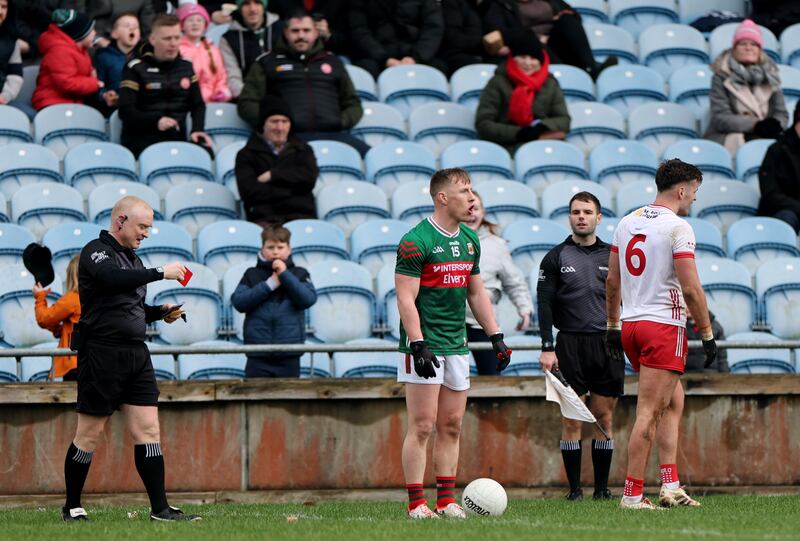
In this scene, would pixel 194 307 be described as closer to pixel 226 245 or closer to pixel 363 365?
pixel 226 245

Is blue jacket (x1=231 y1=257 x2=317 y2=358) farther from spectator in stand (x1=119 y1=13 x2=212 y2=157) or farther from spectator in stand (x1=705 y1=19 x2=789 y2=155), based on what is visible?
spectator in stand (x1=705 y1=19 x2=789 y2=155)

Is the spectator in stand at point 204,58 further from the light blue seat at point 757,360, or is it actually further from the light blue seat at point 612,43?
the light blue seat at point 757,360

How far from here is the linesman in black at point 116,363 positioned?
26.7ft

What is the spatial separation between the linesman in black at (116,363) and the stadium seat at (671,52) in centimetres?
1039

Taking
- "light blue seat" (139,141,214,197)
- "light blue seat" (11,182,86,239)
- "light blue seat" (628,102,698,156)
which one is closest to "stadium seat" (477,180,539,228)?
"light blue seat" (628,102,698,156)

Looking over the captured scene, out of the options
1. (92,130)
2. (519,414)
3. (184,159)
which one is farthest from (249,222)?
(519,414)

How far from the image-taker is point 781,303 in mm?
12695

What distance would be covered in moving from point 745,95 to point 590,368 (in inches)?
261

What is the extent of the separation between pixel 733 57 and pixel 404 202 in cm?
441

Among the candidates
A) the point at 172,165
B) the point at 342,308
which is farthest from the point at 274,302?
the point at 172,165

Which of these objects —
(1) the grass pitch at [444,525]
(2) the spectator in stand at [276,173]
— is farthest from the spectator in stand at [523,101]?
(1) the grass pitch at [444,525]

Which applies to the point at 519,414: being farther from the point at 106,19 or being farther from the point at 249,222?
the point at 106,19

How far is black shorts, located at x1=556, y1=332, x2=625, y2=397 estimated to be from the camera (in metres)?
9.70

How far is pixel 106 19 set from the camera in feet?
53.0
